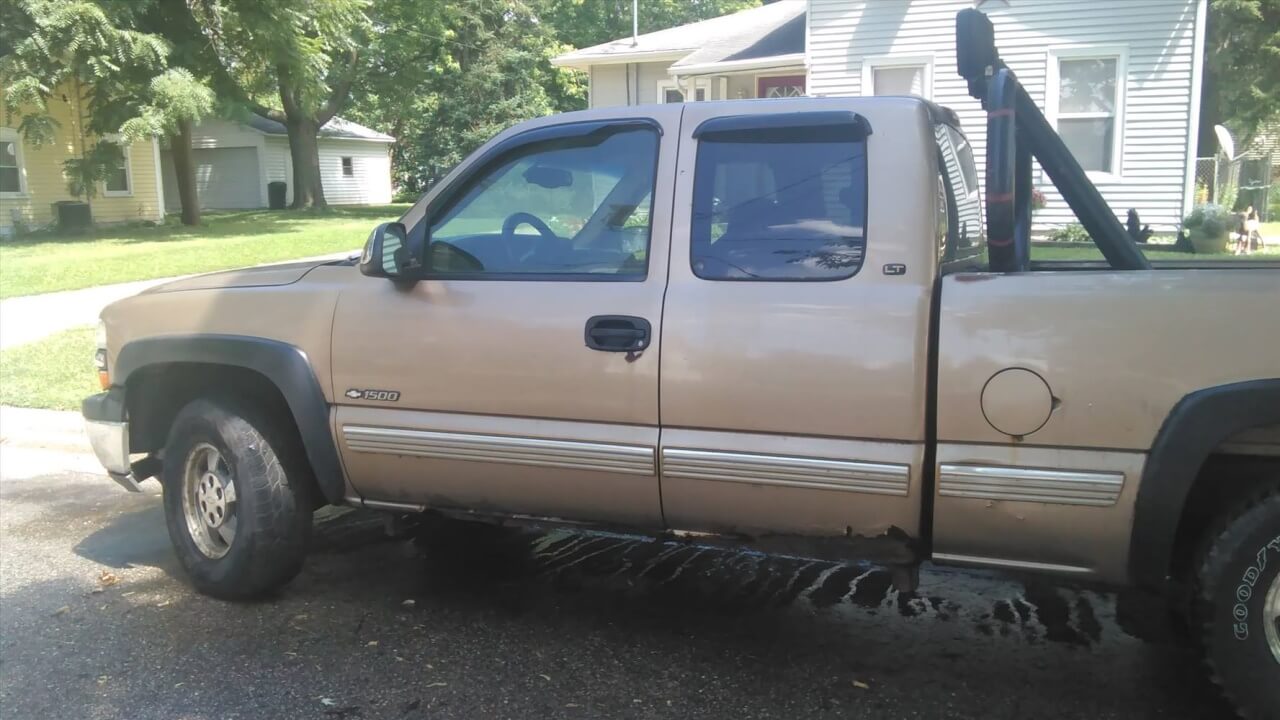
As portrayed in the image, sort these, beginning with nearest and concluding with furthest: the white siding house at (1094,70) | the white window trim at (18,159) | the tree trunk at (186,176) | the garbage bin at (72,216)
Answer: the white siding house at (1094,70) → the white window trim at (18,159) → the garbage bin at (72,216) → the tree trunk at (186,176)

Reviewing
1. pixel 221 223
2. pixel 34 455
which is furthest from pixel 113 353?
pixel 221 223

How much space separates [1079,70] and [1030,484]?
12.9 meters

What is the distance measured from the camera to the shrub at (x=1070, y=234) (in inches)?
531

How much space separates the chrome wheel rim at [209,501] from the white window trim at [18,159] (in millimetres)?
23215

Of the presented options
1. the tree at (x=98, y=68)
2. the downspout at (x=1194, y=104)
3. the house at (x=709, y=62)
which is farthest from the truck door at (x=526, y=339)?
the tree at (x=98, y=68)

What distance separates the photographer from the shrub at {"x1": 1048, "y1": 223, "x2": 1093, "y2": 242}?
13.5 m

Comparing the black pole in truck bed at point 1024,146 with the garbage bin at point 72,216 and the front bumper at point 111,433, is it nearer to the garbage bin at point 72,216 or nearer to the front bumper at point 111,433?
the front bumper at point 111,433

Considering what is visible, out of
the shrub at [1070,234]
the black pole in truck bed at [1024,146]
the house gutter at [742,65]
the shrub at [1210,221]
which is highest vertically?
the house gutter at [742,65]

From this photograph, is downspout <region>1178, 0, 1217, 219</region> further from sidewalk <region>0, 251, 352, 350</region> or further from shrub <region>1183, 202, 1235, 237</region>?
sidewalk <region>0, 251, 352, 350</region>

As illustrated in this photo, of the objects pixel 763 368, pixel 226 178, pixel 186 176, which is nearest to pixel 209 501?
pixel 763 368

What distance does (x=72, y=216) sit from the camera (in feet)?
80.0

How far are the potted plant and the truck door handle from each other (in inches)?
461

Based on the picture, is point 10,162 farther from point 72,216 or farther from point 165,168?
point 165,168

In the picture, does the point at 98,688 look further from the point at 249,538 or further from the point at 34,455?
the point at 34,455
